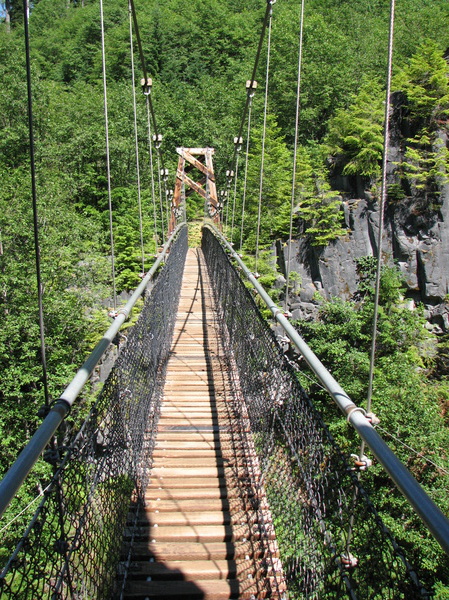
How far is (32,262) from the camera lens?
1162 cm

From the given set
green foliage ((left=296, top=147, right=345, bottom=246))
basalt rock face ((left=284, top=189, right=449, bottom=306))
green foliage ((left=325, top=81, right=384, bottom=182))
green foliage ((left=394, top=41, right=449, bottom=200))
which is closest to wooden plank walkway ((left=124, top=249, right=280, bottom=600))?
basalt rock face ((left=284, top=189, right=449, bottom=306))

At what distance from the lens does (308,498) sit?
1.75 metres

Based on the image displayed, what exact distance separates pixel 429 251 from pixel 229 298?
583 inches

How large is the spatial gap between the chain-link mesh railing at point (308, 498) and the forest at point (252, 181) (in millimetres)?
314

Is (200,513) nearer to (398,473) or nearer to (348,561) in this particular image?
(348,561)

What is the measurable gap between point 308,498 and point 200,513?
81 centimetres

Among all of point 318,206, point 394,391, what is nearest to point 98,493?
point 394,391

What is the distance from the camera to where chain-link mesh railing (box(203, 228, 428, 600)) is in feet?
3.87

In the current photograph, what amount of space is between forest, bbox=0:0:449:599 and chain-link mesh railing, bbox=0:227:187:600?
102 centimetres

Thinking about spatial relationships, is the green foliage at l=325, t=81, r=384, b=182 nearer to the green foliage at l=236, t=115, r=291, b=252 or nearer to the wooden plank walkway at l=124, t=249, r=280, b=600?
the green foliage at l=236, t=115, r=291, b=252

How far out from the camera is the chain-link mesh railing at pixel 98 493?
Result: 3.84 ft

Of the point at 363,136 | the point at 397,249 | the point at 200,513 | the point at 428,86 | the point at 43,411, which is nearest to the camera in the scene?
the point at 43,411

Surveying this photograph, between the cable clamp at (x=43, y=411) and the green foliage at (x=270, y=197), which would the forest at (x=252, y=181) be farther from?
the cable clamp at (x=43, y=411)

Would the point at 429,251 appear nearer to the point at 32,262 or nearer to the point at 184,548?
the point at 32,262
